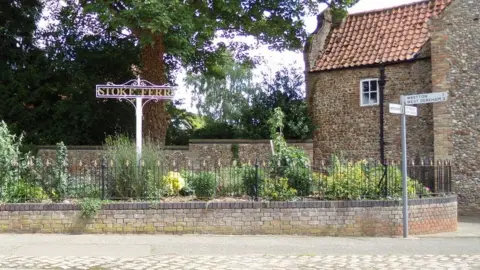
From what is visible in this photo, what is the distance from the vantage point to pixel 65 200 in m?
12.4

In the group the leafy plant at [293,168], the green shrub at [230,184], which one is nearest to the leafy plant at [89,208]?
the green shrub at [230,184]

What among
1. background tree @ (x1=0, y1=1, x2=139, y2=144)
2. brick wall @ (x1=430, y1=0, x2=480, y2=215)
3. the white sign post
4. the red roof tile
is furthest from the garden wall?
brick wall @ (x1=430, y1=0, x2=480, y2=215)

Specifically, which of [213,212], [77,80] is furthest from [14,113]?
[213,212]

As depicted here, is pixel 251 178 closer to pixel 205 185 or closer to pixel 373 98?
pixel 205 185

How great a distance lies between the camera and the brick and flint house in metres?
18.4

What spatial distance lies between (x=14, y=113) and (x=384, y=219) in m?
14.9

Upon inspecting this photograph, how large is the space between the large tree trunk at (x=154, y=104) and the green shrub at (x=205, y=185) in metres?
6.55

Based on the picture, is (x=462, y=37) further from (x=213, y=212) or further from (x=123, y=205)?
(x=123, y=205)

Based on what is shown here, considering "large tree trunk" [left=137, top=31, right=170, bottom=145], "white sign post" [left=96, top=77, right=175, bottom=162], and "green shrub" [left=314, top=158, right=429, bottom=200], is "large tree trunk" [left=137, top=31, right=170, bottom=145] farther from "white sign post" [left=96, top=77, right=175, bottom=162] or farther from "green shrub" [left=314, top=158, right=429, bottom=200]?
"green shrub" [left=314, top=158, right=429, bottom=200]

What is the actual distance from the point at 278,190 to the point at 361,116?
9.46 metres

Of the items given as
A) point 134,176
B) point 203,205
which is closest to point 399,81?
point 203,205

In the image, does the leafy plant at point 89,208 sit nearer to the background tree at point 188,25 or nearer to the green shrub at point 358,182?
the green shrub at point 358,182

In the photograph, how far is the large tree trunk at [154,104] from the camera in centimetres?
1916

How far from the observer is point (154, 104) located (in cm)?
1916
